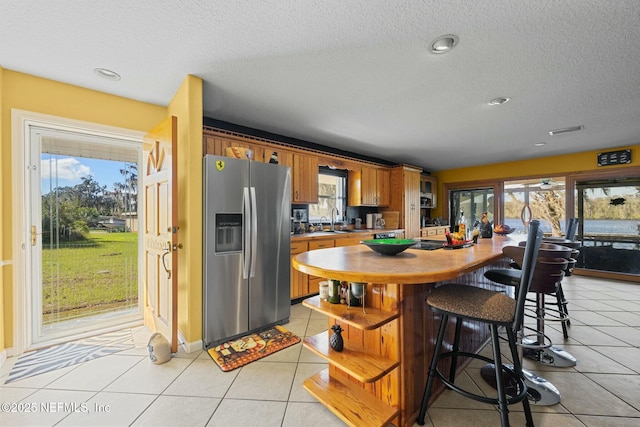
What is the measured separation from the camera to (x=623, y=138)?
411 cm

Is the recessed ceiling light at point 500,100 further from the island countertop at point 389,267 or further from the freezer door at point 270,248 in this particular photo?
the freezer door at point 270,248

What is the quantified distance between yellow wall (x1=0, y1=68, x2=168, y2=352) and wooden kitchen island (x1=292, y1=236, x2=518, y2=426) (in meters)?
1.98

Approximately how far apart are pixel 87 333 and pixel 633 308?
6.68 meters

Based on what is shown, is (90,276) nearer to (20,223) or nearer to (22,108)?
(20,223)

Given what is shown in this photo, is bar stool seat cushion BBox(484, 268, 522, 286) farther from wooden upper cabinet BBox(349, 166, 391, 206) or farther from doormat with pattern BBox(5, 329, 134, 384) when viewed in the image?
doormat with pattern BBox(5, 329, 134, 384)

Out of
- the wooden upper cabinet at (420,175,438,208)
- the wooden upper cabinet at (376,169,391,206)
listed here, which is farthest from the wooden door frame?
the wooden upper cabinet at (420,175,438,208)

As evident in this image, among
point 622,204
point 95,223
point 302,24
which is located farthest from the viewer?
point 622,204

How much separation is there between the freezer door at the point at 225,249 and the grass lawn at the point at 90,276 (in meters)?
1.38

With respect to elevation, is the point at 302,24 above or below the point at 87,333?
above

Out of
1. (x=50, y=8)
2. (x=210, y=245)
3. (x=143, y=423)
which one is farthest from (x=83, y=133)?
(x=143, y=423)

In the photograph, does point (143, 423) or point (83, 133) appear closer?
point (143, 423)

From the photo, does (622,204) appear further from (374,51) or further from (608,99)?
(374,51)

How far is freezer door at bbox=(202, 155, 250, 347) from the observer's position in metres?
2.36

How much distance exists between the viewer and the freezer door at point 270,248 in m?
2.66
